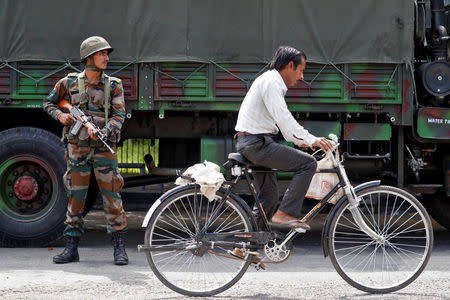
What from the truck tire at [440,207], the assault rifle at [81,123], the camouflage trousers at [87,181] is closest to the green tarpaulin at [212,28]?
the assault rifle at [81,123]

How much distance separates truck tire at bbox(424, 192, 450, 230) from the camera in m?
8.74

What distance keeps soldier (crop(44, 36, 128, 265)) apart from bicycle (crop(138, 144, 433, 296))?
1253 millimetres

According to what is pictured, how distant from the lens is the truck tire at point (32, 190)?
777 cm

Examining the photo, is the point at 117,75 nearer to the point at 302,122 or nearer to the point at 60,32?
the point at 60,32

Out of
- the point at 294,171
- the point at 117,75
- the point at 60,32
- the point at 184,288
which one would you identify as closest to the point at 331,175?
the point at 294,171

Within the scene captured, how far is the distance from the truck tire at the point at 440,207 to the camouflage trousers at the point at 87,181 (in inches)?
148

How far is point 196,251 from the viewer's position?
554cm

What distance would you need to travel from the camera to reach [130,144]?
8711 millimetres

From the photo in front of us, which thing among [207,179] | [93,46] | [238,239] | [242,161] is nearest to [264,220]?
[238,239]

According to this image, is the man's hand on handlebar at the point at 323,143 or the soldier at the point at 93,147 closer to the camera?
the man's hand on handlebar at the point at 323,143

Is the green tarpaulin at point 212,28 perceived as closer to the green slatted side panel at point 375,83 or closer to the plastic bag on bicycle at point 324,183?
the green slatted side panel at point 375,83

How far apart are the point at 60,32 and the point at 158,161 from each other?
1.81 meters

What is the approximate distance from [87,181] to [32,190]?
1193 millimetres

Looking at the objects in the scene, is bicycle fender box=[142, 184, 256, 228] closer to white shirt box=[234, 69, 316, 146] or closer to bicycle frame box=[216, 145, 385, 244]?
bicycle frame box=[216, 145, 385, 244]
